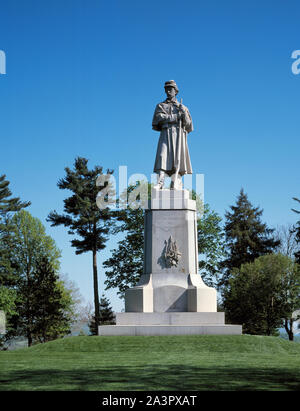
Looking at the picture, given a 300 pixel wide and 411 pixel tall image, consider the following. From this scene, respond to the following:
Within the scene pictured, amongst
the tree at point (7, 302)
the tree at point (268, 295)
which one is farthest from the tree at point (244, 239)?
the tree at point (7, 302)

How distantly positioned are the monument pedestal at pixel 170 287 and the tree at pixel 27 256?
24.2 metres


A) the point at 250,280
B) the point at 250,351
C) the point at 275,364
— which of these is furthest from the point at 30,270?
the point at 275,364

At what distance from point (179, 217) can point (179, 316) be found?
3618mm

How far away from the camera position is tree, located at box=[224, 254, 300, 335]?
4016 cm

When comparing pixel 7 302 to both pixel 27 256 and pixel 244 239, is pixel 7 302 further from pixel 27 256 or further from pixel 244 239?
pixel 244 239

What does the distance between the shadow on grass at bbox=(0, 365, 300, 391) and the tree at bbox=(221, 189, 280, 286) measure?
4044 cm

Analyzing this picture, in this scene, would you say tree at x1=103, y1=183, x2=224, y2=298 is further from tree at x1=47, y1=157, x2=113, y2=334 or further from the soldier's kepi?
the soldier's kepi

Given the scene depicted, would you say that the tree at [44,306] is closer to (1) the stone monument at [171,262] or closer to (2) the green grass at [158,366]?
(1) the stone monument at [171,262]

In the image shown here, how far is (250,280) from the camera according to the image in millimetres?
40906

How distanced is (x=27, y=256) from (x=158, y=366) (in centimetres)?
3705

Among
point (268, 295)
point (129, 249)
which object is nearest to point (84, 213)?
point (129, 249)

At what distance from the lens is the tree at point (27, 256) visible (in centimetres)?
4022

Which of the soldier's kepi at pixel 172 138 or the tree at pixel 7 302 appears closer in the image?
the soldier's kepi at pixel 172 138
